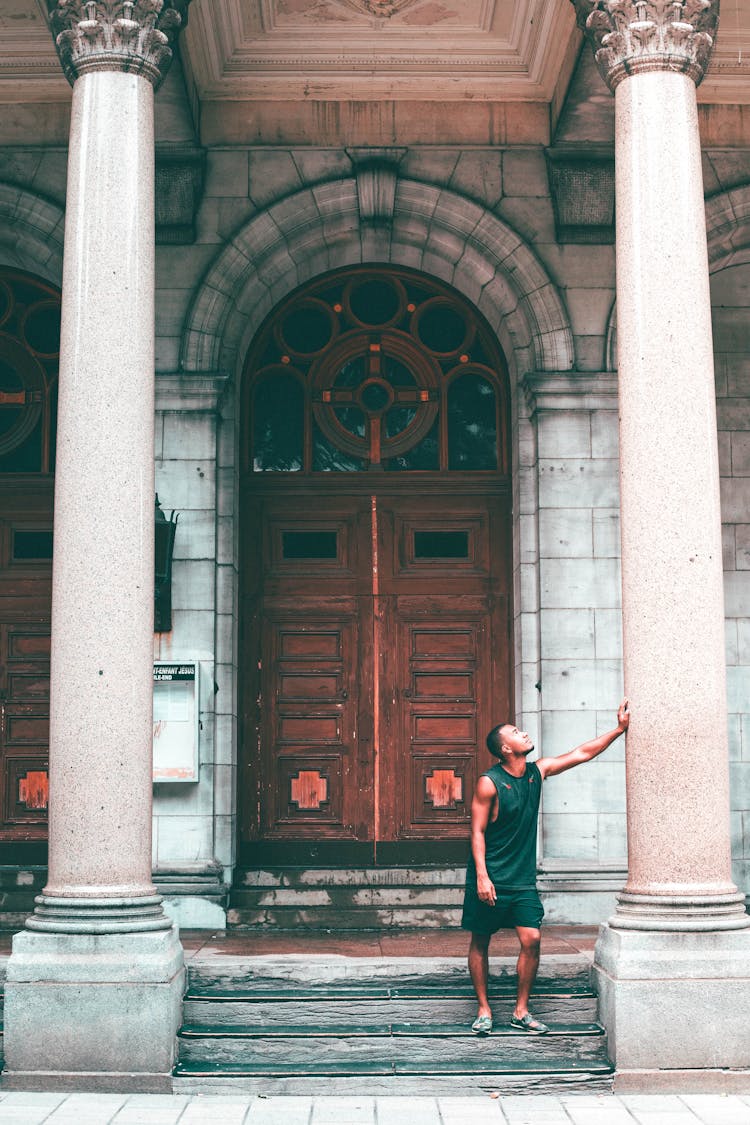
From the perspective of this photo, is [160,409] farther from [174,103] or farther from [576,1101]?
[576,1101]

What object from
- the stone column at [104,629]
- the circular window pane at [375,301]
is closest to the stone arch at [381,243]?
the circular window pane at [375,301]

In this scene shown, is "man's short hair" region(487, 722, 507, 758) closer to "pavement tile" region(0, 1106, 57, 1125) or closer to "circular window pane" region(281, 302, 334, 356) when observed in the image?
"pavement tile" region(0, 1106, 57, 1125)

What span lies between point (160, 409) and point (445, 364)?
306 centimetres

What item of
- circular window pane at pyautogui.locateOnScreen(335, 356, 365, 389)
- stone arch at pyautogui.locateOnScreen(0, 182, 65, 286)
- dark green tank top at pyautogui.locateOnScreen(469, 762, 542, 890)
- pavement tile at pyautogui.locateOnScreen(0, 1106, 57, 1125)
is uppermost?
stone arch at pyautogui.locateOnScreen(0, 182, 65, 286)

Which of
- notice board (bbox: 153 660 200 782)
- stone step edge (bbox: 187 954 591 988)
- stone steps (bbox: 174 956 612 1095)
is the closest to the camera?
stone steps (bbox: 174 956 612 1095)

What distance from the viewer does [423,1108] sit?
27.9 feet

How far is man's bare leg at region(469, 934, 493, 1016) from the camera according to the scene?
30.6 feet

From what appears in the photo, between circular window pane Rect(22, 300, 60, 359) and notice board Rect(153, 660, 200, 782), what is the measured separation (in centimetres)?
373

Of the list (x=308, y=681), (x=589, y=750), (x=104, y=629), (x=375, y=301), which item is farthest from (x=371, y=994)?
(x=375, y=301)

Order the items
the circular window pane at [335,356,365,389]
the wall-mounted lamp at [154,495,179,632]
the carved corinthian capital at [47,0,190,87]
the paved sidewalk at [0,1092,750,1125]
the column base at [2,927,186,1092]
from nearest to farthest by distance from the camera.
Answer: the paved sidewalk at [0,1092,750,1125] < the column base at [2,927,186,1092] < the carved corinthian capital at [47,0,190,87] < the wall-mounted lamp at [154,495,179,632] < the circular window pane at [335,356,365,389]

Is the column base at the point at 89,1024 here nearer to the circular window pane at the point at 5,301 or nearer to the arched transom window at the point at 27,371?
the arched transom window at the point at 27,371

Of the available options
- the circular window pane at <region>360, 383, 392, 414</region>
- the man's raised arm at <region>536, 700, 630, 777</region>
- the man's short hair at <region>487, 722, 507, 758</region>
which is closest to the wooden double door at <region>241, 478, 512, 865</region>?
the circular window pane at <region>360, 383, 392, 414</region>

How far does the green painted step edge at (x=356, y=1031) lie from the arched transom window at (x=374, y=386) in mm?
6259

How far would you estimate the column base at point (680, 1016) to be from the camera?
880 centimetres
